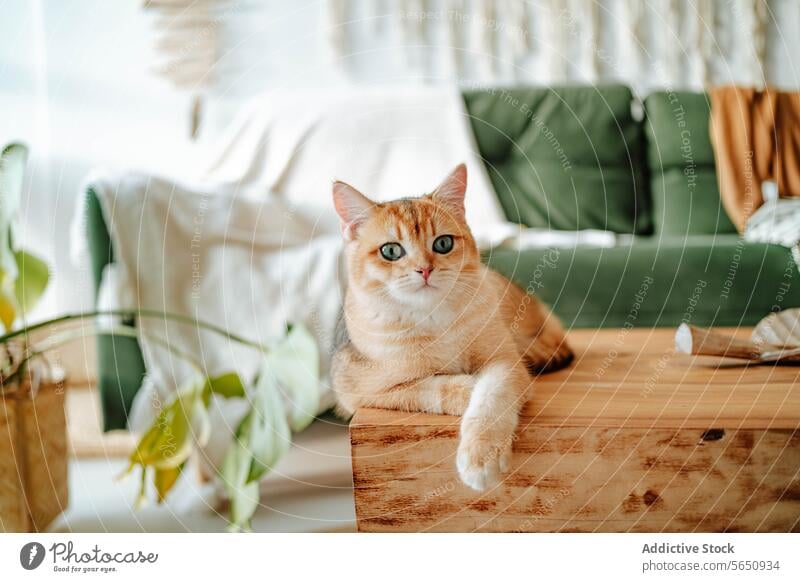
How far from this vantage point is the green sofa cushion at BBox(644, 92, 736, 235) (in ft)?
4.67

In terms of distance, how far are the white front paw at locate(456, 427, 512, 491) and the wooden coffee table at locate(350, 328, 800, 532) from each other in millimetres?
13

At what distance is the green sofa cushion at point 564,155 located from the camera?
1.27m

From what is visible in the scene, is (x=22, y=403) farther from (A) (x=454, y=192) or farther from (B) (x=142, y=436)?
(A) (x=454, y=192)

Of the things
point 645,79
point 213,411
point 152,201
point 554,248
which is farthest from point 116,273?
point 645,79

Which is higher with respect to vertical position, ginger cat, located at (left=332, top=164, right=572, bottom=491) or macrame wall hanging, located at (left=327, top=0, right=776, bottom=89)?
macrame wall hanging, located at (left=327, top=0, right=776, bottom=89)

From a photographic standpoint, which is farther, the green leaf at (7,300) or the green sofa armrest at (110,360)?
the green sofa armrest at (110,360)

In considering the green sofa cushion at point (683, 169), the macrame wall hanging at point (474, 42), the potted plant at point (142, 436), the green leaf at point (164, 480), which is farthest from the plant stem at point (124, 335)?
the green sofa cushion at point (683, 169)

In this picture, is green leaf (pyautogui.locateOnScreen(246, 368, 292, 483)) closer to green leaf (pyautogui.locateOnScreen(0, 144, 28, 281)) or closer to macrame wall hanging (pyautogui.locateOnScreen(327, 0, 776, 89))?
green leaf (pyautogui.locateOnScreen(0, 144, 28, 281))

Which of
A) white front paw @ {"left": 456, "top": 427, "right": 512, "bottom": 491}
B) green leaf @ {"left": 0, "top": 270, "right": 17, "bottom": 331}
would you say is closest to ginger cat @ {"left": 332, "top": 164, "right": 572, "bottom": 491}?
white front paw @ {"left": 456, "top": 427, "right": 512, "bottom": 491}

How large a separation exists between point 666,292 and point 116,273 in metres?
0.84

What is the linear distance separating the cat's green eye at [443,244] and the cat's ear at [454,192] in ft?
0.07

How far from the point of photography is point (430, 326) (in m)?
0.56

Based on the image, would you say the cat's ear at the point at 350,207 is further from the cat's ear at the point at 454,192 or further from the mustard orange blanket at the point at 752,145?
the mustard orange blanket at the point at 752,145

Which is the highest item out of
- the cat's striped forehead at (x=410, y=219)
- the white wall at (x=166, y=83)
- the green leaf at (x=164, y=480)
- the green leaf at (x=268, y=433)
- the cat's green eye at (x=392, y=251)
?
the white wall at (x=166, y=83)
